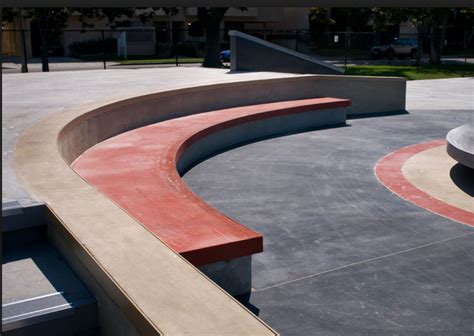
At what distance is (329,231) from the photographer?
7.23 m

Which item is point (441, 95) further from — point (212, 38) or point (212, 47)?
point (212, 47)

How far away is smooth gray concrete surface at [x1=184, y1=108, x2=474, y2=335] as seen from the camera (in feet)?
16.6

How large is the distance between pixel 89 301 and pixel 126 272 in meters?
0.47

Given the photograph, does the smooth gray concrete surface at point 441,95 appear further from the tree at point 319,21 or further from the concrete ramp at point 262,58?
the tree at point 319,21

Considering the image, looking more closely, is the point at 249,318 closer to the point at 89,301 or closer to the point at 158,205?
the point at 89,301

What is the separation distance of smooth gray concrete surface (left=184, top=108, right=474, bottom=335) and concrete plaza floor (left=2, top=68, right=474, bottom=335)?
0.04 ft

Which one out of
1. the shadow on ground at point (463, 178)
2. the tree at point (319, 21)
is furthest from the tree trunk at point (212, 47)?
the tree at point (319, 21)

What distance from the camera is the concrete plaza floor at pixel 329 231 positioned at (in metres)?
5.09

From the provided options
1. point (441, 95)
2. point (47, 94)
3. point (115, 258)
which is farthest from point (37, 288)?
point (441, 95)

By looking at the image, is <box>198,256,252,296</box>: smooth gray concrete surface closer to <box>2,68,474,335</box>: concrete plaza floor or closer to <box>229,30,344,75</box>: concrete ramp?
<box>2,68,474,335</box>: concrete plaza floor

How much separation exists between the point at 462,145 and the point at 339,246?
3934mm

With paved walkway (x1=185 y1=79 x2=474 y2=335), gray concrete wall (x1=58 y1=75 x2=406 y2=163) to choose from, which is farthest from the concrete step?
gray concrete wall (x1=58 y1=75 x2=406 y2=163)

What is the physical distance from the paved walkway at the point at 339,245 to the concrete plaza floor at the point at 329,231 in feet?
0.05

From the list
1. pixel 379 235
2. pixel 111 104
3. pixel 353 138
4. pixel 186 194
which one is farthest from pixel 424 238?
pixel 353 138
